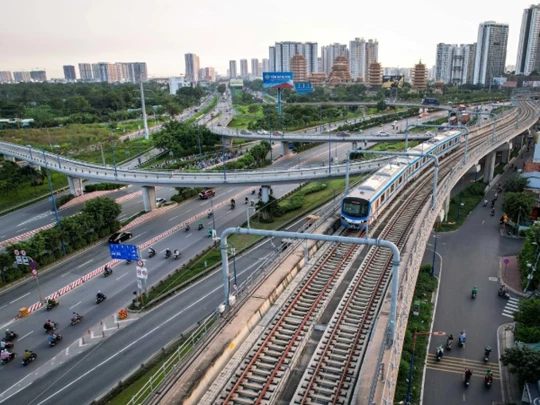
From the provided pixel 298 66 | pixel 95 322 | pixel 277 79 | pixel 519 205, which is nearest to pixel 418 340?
pixel 95 322

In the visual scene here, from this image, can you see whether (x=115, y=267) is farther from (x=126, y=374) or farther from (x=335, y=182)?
(x=335, y=182)

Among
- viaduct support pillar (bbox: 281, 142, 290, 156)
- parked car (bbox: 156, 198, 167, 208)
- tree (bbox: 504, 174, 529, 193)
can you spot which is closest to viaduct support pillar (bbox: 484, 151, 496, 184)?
tree (bbox: 504, 174, 529, 193)

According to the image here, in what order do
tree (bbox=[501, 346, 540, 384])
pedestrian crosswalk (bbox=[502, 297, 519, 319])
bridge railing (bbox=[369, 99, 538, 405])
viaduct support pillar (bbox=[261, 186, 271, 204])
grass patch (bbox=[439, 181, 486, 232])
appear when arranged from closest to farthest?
bridge railing (bbox=[369, 99, 538, 405]) < tree (bbox=[501, 346, 540, 384]) < pedestrian crosswalk (bbox=[502, 297, 519, 319]) < grass patch (bbox=[439, 181, 486, 232]) < viaduct support pillar (bbox=[261, 186, 271, 204])

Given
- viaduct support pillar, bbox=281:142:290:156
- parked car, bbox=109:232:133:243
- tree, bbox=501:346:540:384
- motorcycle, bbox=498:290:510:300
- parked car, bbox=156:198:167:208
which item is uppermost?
viaduct support pillar, bbox=281:142:290:156

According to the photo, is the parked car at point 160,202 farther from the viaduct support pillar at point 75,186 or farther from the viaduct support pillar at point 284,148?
the viaduct support pillar at point 284,148

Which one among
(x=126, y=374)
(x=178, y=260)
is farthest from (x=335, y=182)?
(x=126, y=374)

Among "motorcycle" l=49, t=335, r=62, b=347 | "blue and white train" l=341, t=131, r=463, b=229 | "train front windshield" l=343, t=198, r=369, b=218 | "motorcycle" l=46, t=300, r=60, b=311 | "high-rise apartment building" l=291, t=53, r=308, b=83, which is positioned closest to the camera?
"motorcycle" l=49, t=335, r=62, b=347

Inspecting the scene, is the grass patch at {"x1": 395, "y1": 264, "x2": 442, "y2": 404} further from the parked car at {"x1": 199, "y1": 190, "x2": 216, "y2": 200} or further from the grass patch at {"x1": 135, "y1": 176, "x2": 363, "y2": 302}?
the parked car at {"x1": 199, "y1": 190, "x2": 216, "y2": 200}
